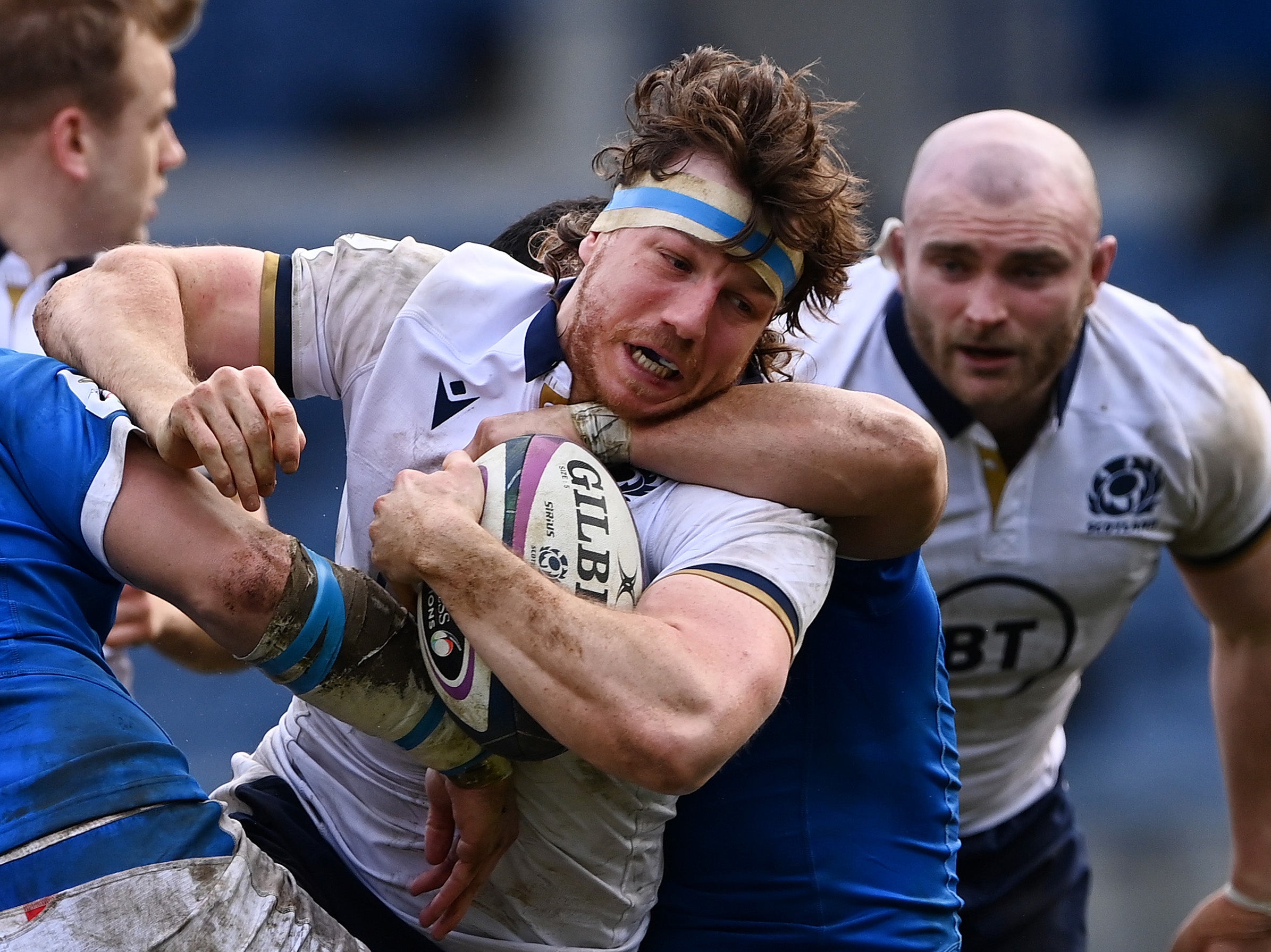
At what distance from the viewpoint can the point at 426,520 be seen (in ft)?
7.80

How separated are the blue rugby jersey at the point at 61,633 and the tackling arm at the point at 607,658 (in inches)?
16.8

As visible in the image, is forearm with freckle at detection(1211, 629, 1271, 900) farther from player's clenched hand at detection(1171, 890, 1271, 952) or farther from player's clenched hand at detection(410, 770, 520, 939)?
player's clenched hand at detection(410, 770, 520, 939)

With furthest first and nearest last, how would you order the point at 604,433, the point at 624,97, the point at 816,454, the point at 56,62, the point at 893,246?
the point at 624,97
the point at 56,62
the point at 893,246
the point at 604,433
the point at 816,454

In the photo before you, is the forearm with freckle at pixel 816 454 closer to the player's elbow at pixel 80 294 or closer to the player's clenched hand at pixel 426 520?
the player's clenched hand at pixel 426 520

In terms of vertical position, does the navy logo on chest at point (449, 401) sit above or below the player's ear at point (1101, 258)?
below

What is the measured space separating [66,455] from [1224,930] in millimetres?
3536

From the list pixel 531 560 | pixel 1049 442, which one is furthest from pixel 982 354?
pixel 531 560

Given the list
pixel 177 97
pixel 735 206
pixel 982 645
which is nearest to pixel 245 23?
pixel 177 97

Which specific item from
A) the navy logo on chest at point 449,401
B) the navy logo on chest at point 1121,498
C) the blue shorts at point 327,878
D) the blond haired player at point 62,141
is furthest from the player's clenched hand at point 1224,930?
the blond haired player at point 62,141

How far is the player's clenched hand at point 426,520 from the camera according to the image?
235cm

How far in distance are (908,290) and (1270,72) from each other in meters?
7.74

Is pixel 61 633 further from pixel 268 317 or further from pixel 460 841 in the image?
pixel 268 317

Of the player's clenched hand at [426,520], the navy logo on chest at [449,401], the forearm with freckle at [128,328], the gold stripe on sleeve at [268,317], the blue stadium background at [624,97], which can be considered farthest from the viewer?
the blue stadium background at [624,97]

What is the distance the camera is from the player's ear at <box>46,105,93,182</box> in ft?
15.2
